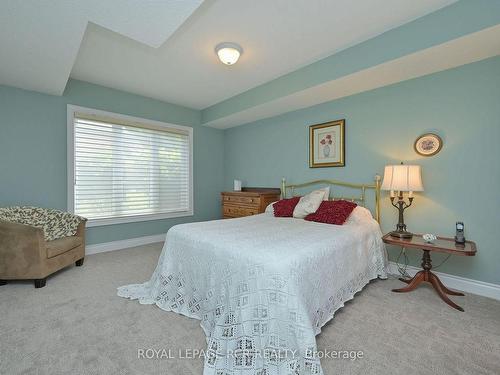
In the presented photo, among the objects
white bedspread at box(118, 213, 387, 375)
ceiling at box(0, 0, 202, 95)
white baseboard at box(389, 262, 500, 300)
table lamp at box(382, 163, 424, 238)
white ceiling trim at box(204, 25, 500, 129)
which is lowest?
white baseboard at box(389, 262, 500, 300)

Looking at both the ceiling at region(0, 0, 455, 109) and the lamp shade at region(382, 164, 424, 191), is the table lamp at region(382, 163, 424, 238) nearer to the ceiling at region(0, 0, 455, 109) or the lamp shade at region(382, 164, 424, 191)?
the lamp shade at region(382, 164, 424, 191)

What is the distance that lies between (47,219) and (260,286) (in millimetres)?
3096

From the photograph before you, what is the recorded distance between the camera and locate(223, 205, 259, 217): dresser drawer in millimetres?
4122

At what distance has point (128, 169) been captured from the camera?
4.12 meters

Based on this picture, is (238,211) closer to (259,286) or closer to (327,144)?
(327,144)

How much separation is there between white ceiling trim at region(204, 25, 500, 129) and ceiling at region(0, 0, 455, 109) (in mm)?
331

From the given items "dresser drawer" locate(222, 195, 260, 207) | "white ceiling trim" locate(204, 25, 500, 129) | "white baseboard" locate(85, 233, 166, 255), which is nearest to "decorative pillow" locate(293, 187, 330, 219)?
"dresser drawer" locate(222, 195, 260, 207)

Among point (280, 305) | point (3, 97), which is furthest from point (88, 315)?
point (3, 97)

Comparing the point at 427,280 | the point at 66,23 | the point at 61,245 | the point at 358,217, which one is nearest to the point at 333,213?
the point at 358,217

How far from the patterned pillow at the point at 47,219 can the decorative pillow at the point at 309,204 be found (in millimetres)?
2982

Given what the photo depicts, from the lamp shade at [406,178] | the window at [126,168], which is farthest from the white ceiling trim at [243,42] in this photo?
the lamp shade at [406,178]

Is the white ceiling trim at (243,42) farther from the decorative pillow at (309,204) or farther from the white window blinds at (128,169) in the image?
the decorative pillow at (309,204)

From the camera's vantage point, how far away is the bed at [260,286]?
4.67ft

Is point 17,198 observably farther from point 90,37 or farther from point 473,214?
point 473,214
